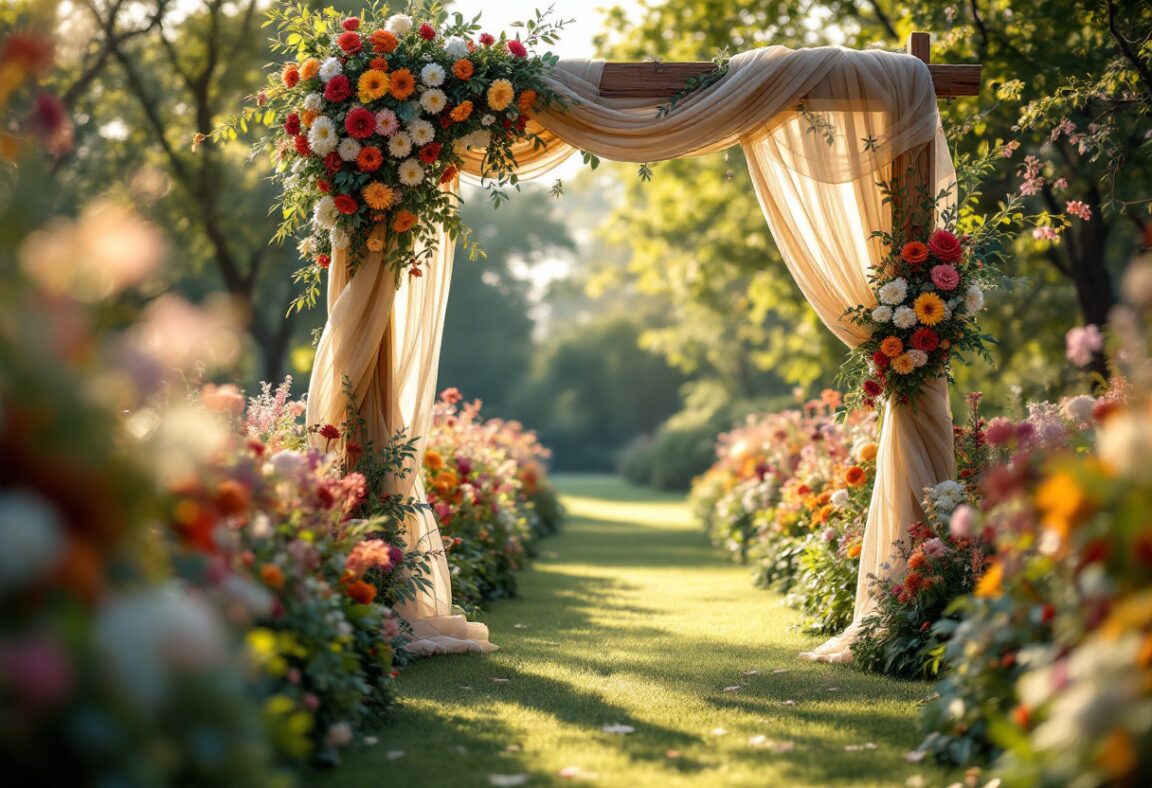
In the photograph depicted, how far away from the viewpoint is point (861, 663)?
18.6 ft

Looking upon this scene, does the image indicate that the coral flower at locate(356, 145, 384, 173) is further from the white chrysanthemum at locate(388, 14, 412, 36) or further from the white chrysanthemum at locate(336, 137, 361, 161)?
the white chrysanthemum at locate(388, 14, 412, 36)

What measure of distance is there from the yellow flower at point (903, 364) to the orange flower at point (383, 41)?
10.6 feet

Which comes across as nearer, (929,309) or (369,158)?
(369,158)

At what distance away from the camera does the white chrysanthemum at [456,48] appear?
582 cm

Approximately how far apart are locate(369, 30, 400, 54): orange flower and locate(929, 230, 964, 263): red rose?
123 inches

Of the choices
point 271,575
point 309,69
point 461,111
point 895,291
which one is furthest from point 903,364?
point 271,575

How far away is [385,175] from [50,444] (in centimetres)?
383

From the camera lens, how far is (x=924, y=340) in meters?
5.88

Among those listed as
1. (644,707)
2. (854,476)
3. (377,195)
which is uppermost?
(377,195)

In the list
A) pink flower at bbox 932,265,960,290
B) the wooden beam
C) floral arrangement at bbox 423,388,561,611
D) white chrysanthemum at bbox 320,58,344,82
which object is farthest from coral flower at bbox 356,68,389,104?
pink flower at bbox 932,265,960,290

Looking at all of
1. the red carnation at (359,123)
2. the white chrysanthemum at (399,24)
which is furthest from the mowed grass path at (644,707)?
the white chrysanthemum at (399,24)

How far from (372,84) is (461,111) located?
1.63 ft

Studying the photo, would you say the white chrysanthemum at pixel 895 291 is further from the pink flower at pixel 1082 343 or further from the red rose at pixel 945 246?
the pink flower at pixel 1082 343

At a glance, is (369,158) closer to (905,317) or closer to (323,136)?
(323,136)
